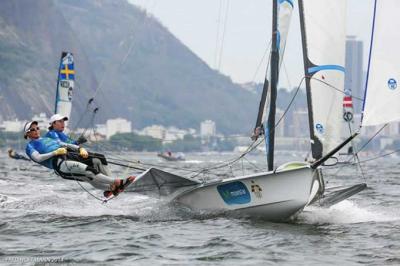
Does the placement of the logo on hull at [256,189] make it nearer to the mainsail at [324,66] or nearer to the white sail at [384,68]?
the white sail at [384,68]

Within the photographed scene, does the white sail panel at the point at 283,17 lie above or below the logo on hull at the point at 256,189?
above

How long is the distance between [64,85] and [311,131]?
18.6m

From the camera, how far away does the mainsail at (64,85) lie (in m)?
31.8

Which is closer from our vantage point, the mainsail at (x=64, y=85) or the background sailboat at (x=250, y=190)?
the background sailboat at (x=250, y=190)

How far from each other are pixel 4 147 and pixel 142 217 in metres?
92.3

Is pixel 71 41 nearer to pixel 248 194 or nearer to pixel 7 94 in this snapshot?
pixel 7 94

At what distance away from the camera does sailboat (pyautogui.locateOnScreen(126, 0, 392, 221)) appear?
11956mm

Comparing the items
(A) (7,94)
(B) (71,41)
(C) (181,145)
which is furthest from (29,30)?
(C) (181,145)

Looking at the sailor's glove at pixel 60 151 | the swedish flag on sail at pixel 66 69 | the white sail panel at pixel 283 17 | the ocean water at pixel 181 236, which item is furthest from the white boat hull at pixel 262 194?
the swedish flag on sail at pixel 66 69

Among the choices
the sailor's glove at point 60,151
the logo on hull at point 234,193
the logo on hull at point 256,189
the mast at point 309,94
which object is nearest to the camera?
the logo on hull at point 256,189

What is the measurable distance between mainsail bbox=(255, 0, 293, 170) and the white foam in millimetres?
1046

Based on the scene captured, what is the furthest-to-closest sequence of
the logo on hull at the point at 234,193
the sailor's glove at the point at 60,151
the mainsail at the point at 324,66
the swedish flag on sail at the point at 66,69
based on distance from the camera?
the swedish flag on sail at the point at 66,69
the mainsail at the point at 324,66
the sailor's glove at the point at 60,151
the logo on hull at the point at 234,193

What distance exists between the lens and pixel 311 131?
14.9 meters

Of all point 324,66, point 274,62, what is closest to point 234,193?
point 274,62
